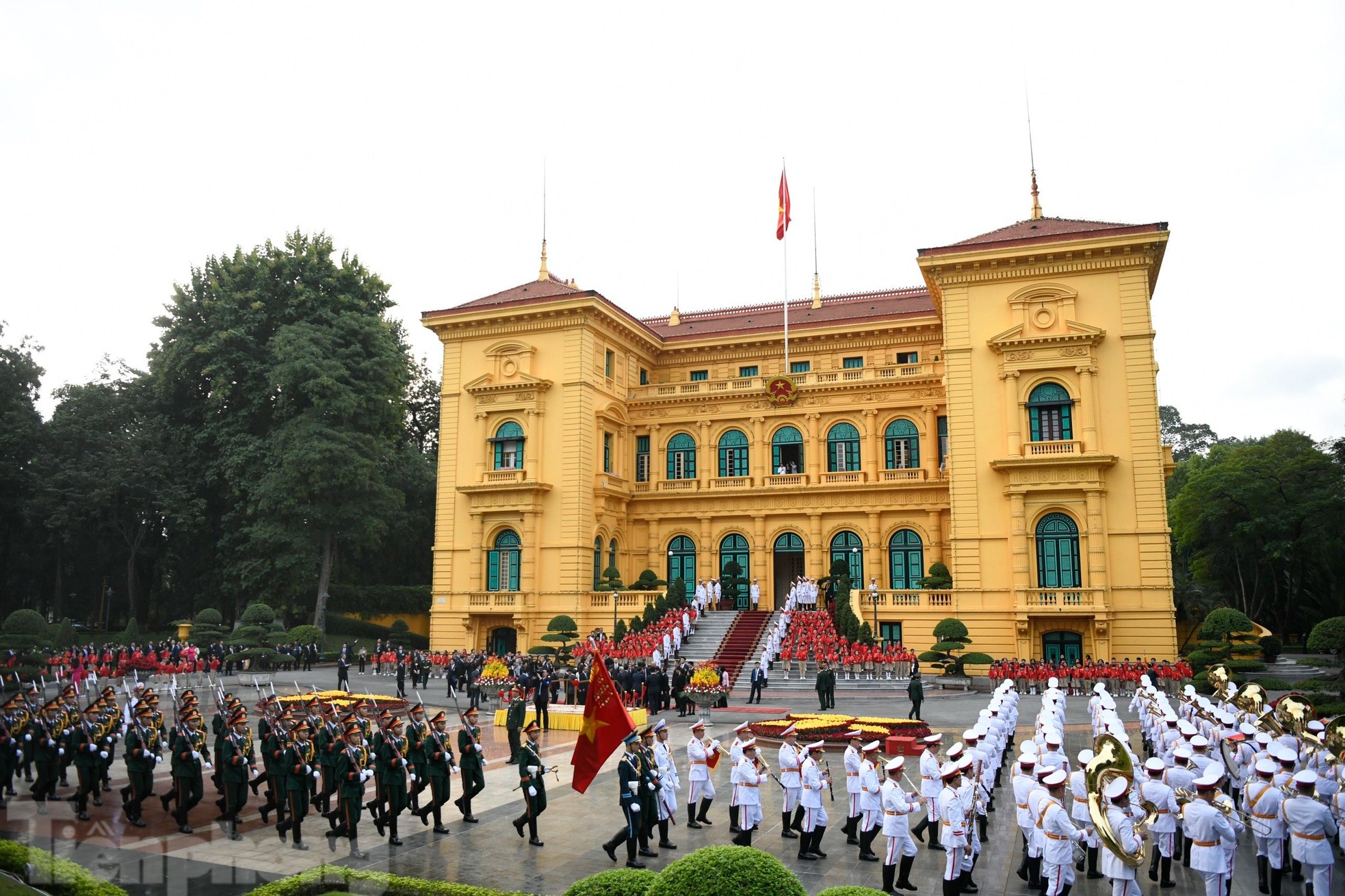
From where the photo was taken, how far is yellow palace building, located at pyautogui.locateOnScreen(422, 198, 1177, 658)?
118 ft

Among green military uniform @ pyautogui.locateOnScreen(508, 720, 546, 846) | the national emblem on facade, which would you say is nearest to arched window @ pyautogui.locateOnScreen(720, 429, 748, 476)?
the national emblem on facade

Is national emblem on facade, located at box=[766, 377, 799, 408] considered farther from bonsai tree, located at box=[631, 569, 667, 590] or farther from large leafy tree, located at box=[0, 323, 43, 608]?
large leafy tree, located at box=[0, 323, 43, 608]

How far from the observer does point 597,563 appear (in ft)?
145

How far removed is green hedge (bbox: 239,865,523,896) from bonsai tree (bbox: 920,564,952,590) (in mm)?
31378

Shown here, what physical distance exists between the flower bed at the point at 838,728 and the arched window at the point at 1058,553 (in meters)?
15.0

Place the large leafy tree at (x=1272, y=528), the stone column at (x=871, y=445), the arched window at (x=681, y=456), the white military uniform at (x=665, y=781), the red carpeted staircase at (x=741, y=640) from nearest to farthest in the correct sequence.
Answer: the white military uniform at (x=665, y=781), the red carpeted staircase at (x=741, y=640), the stone column at (x=871, y=445), the large leafy tree at (x=1272, y=528), the arched window at (x=681, y=456)

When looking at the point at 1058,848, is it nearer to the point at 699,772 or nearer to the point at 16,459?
the point at 699,772

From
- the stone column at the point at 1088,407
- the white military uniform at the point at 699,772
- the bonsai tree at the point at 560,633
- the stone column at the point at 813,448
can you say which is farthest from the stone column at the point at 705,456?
the white military uniform at the point at 699,772

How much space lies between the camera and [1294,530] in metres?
48.1

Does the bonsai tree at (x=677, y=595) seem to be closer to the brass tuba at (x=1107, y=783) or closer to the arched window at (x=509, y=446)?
the arched window at (x=509, y=446)

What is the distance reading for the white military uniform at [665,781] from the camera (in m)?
13.3

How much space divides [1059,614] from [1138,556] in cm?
373

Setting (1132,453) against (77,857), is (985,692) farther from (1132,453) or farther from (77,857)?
(77,857)

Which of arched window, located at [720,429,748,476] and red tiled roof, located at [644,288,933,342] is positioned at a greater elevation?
red tiled roof, located at [644,288,933,342]
